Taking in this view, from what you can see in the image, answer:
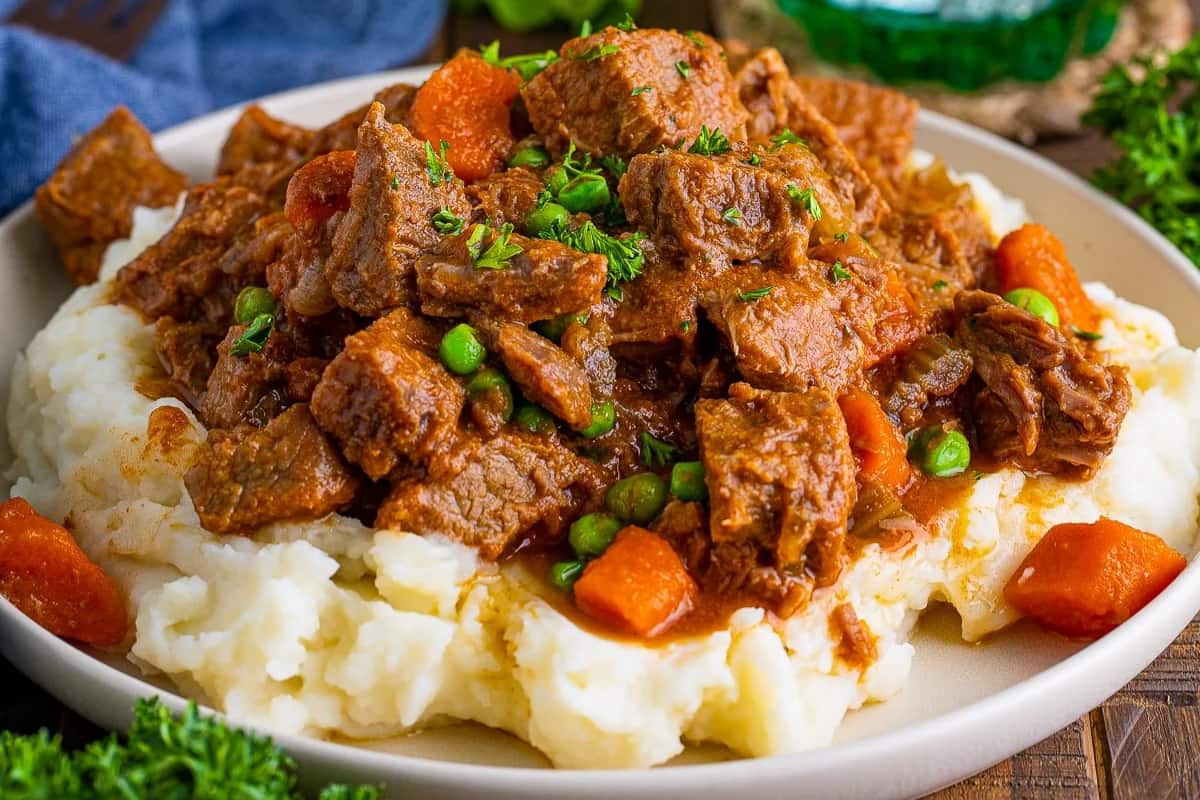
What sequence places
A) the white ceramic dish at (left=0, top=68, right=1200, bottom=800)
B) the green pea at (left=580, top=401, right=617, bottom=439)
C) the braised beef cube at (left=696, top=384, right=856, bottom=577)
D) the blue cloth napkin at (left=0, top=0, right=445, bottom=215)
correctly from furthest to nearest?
the blue cloth napkin at (left=0, top=0, right=445, bottom=215) < the green pea at (left=580, top=401, right=617, bottom=439) < the braised beef cube at (left=696, top=384, right=856, bottom=577) < the white ceramic dish at (left=0, top=68, right=1200, bottom=800)

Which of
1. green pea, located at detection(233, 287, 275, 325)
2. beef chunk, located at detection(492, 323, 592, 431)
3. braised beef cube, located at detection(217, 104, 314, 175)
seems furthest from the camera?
braised beef cube, located at detection(217, 104, 314, 175)

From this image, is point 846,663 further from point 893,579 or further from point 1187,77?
point 1187,77

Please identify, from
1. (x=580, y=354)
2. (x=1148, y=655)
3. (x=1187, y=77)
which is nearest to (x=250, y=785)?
(x=580, y=354)

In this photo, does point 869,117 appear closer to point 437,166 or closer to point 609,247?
point 609,247

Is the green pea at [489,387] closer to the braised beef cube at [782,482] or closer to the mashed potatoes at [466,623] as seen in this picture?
the mashed potatoes at [466,623]

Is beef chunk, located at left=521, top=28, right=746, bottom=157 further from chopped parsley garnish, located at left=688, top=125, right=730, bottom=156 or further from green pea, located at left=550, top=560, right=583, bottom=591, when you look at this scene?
green pea, located at left=550, top=560, right=583, bottom=591

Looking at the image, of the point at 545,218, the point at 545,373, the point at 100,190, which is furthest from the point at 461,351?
the point at 100,190

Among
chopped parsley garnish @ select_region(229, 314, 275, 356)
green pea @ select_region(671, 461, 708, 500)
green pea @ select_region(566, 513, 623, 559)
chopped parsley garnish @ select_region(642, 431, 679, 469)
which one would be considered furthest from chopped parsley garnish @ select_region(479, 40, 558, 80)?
green pea @ select_region(566, 513, 623, 559)
